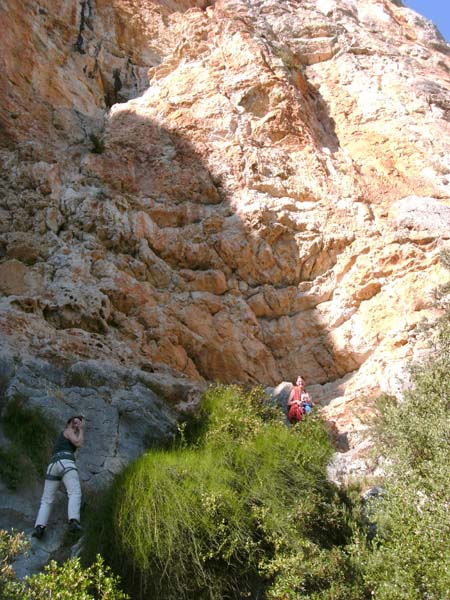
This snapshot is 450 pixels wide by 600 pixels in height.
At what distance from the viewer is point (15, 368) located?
816cm

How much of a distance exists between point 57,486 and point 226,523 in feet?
5.60

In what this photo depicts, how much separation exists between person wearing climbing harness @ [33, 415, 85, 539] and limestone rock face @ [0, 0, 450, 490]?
2.20m

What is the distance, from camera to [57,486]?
6301 millimetres

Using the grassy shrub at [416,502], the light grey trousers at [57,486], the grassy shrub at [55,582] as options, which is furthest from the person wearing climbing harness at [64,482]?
the grassy shrub at [416,502]

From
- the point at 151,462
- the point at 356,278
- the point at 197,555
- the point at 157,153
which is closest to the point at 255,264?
the point at 356,278

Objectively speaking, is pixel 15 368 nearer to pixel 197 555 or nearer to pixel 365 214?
pixel 197 555

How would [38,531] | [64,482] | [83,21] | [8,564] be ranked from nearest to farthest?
1. [8,564]
2. [38,531]
3. [64,482]
4. [83,21]

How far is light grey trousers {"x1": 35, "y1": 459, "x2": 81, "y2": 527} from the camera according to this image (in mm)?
6113

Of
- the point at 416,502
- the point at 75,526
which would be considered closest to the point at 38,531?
the point at 75,526

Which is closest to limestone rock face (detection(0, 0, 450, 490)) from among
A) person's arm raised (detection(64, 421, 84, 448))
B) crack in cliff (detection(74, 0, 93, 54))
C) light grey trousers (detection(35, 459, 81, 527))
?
crack in cliff (detection(74, 0, 93, 54))

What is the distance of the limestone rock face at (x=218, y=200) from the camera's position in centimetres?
1029

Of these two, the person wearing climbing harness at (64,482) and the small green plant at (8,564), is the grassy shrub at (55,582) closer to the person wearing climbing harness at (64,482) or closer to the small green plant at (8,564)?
the small green plant at (8,564)

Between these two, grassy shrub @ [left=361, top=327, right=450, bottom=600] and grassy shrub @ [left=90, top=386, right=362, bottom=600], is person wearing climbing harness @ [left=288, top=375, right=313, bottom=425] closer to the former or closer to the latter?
grassy shrub @ [left=361, top=327, right=450, bottom=600]

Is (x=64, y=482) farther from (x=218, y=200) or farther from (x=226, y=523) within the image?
(x=218, y=200)
